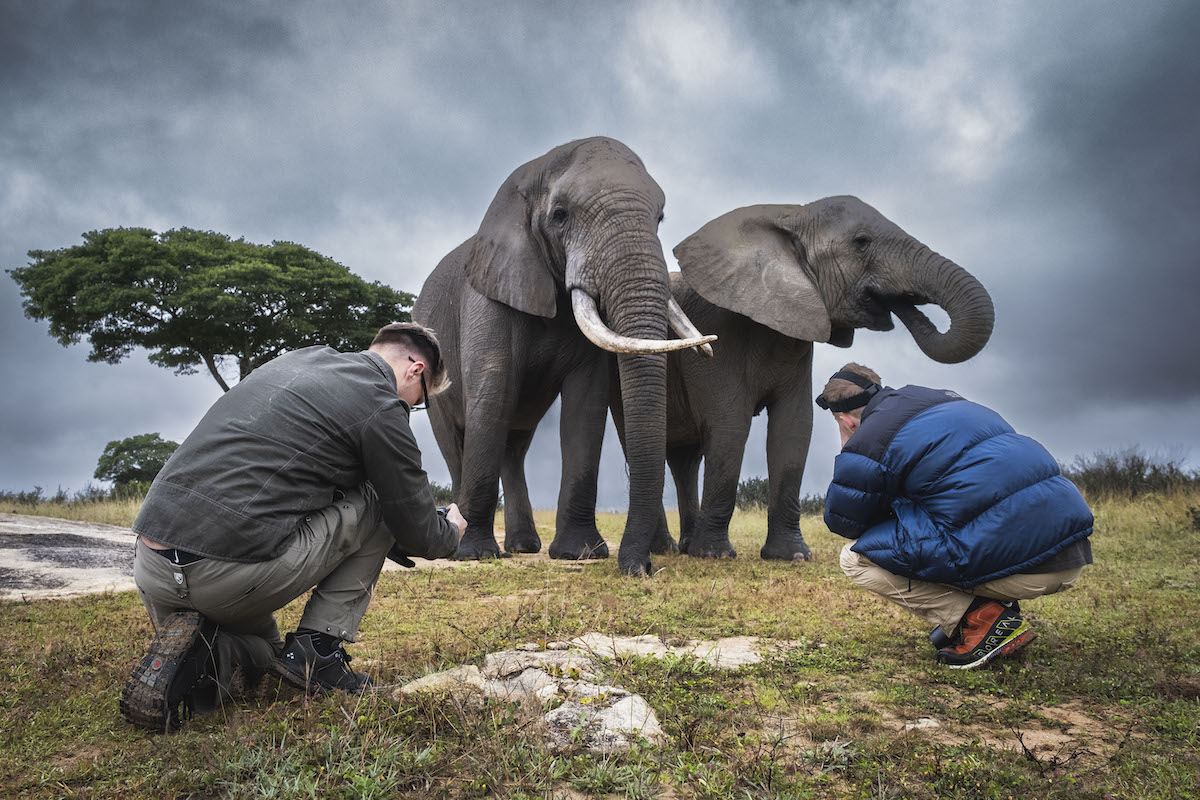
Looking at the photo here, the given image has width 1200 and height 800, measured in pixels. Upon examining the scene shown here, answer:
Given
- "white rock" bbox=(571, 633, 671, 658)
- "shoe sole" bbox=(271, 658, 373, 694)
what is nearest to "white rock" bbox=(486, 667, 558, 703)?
"white rock" bbox=(571, 633, 671, 658)

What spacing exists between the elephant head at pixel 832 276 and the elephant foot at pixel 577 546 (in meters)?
2.67

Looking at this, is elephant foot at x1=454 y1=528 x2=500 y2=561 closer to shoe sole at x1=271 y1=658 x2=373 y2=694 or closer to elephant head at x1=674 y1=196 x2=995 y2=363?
elephant head at x1=674 y1=196 x2=995 y2=363

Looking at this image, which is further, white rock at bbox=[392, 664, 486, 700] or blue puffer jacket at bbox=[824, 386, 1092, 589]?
blue puffer jacket at bbox=[824, 386, 1092, 589]

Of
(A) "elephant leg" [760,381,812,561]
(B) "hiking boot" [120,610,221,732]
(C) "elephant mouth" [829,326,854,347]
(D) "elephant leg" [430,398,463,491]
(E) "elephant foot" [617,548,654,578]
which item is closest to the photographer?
(B) "hiking boot" [120,610,221,732]

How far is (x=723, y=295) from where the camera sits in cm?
885

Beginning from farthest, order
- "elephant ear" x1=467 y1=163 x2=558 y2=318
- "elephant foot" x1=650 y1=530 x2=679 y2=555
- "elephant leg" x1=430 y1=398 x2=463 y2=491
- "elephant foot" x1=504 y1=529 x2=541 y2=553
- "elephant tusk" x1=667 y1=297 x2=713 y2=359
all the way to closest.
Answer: "elephant leg" x1=430 y1=398 x2=463 y2=491 → "elephant foot" x1=504 y1=529 x2=541 y2=553 → "elephant foot" x1=650 y1=530 x2=679 y2=555 → "elephant ear" x1=467 y1=163 x2=558 y2=318 → "elephant tusk" x1=667 y1=297 x2=713 y2=359

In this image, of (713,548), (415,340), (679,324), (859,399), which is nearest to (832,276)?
(679,324)

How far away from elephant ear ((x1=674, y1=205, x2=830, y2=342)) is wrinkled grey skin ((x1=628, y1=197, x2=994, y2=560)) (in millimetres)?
12

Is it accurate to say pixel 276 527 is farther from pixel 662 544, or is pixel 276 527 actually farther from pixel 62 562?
pixel 662 544

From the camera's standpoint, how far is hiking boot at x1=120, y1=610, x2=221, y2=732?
2.99 metres

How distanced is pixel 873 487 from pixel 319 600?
243cm

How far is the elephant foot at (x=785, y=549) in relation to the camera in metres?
8.86

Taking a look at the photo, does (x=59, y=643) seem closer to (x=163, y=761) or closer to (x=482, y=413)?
(x=163, y=761)

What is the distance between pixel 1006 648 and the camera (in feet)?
13.0
